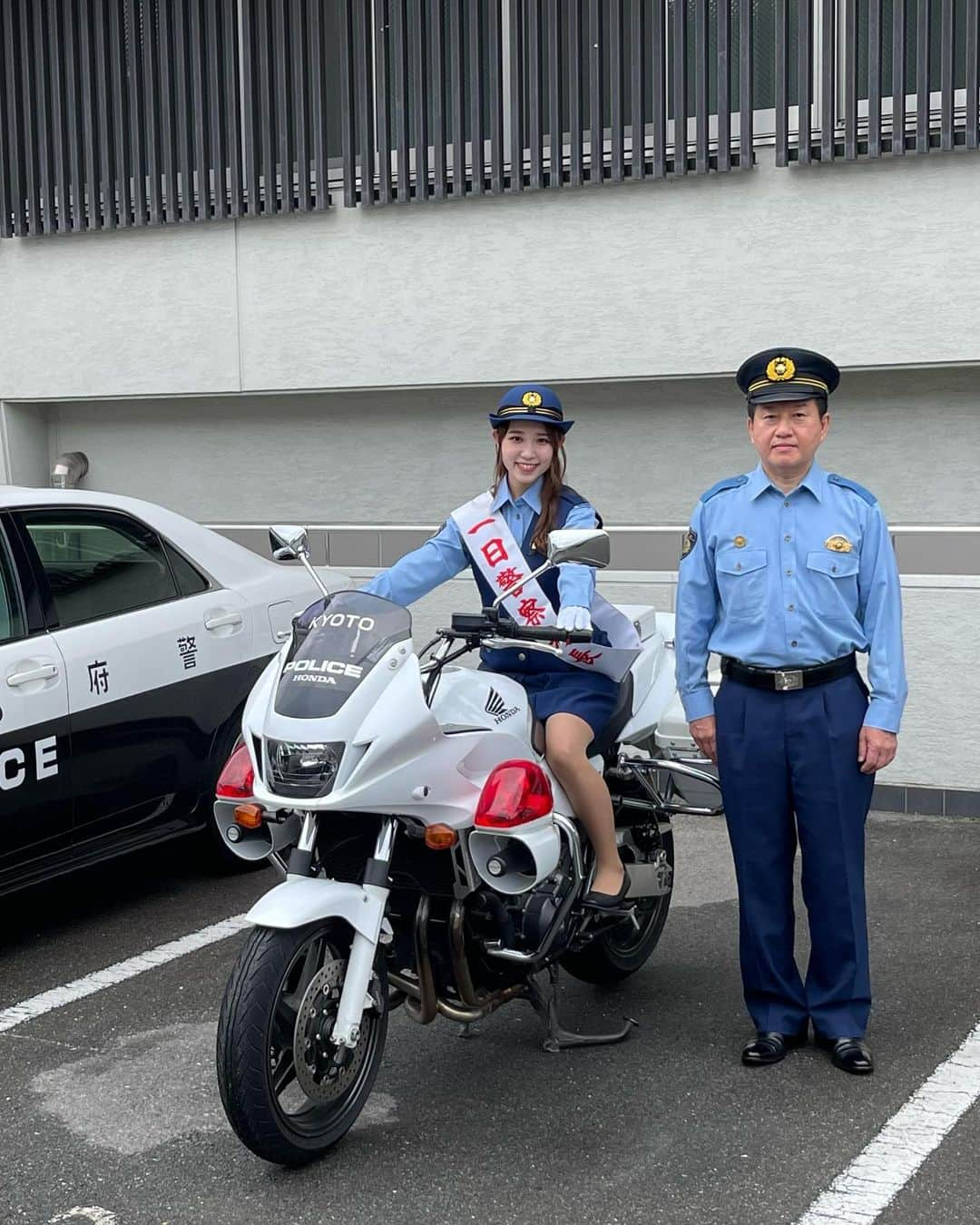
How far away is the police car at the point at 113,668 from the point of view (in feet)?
16.7

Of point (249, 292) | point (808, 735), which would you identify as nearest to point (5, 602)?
point (808, 735)

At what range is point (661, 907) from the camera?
4969 mm

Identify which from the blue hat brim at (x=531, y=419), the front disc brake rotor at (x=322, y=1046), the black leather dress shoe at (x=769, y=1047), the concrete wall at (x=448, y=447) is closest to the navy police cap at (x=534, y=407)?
the blue hat brim at (x=531, y=419)

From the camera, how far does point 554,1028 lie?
14.0 ft

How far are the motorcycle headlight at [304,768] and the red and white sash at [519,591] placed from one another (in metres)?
0.96

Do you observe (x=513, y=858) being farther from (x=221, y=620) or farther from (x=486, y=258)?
(x=486, y=258)

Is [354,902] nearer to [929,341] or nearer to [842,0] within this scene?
[929,341]

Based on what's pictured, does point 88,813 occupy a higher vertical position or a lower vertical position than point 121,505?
lower

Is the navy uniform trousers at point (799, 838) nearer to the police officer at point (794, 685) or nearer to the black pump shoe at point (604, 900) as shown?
the police officer at point (794, 685)

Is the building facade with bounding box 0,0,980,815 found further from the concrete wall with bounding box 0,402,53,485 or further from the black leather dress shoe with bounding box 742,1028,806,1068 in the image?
the black leather dress shoe with bounding box 742,1028,806,1068

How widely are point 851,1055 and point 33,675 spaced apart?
2868mm

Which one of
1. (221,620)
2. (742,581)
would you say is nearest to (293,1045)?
(742,581)

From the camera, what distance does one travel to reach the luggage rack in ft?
15.1

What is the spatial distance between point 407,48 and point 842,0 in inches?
91.5
